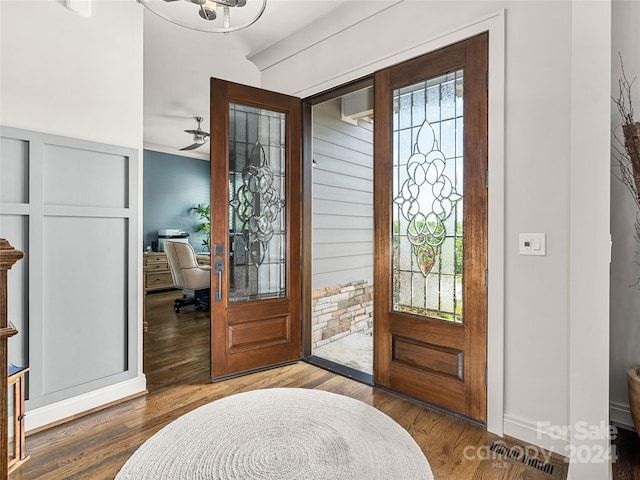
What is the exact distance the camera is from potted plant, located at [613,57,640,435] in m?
1.65

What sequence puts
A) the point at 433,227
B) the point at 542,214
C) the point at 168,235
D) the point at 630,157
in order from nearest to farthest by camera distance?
the point at 630,157, the point at 542,214, the point at 433,227, the point at 168,235

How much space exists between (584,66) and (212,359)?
2816mm

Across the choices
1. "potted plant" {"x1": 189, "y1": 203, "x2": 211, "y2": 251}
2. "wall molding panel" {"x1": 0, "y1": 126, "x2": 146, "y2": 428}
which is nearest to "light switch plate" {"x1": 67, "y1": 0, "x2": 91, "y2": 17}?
"wall molding panel" {"x1": 0, "y1": 126, "x2": 146, "y2": 428}

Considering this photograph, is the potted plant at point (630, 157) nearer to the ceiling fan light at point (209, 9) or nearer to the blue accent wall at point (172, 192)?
the ceiling fan light at point (209, 9)

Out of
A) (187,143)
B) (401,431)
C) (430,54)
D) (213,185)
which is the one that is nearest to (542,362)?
(401,431)

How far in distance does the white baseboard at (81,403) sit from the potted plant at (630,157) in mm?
2874

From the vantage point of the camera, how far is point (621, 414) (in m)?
1.91

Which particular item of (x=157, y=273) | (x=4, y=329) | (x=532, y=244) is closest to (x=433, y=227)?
(x=532, y=244)

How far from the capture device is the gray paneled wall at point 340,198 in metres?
3.69

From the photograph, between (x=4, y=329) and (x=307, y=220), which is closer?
(x=4, y=329)

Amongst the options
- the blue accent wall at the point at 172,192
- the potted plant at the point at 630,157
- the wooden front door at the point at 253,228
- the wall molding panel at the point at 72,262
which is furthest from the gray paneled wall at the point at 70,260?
the blue accent wall at the point at 172,192

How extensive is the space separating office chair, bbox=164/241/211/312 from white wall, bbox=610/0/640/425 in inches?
172

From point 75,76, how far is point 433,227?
96.1 inches

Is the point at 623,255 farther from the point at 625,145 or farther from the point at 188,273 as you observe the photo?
the point at 188,273
